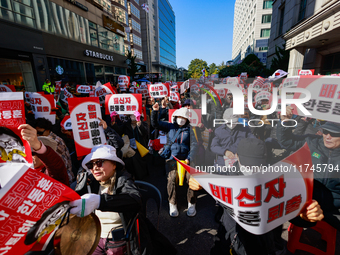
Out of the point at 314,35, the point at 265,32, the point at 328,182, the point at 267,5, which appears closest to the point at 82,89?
the point at 328,182

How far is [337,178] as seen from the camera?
5.74 ft

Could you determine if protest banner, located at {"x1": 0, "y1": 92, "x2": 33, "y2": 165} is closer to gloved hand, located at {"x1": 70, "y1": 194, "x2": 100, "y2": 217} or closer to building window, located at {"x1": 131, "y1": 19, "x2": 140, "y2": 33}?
gloved hand, located at {"x1": 70, "y1": 194, "x2": 100, "y2": 217}

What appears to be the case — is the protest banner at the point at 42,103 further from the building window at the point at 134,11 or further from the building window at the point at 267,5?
the building window at the point at 134,11

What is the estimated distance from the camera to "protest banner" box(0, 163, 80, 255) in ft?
2.60

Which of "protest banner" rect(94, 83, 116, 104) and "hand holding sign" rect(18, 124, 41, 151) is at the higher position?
"protest banner" rect(94, 83, 116, 104)

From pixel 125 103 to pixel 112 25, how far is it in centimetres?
2302

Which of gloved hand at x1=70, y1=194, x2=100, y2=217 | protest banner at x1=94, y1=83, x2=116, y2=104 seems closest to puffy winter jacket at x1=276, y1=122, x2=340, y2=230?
gloved hand at x1=70, y1=194, x2=100, y2=217

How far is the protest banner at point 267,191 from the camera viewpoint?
101cm

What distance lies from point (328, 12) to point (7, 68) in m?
17.1

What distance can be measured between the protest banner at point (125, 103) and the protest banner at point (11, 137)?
198 cm

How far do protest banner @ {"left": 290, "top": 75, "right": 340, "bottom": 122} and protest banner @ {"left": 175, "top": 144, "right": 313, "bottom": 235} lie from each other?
1312 mm

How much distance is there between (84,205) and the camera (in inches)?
45.3

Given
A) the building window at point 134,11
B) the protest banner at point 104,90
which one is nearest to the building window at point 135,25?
Result: the building window at point 134,11

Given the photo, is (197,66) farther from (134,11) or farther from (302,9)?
(302,9)
